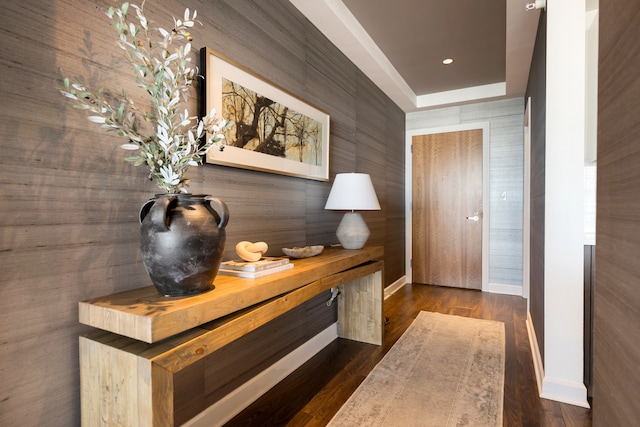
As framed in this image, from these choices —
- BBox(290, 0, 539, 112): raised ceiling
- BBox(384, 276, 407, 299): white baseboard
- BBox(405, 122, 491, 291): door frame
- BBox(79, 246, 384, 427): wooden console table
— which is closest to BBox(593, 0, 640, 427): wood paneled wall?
BBox(79, 246, 384, 427): wooden console table

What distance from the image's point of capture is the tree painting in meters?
1.72

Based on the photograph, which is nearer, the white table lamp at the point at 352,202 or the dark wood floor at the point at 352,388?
the dark wood floor at the point at 352,388

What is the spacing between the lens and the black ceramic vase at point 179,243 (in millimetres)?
1040

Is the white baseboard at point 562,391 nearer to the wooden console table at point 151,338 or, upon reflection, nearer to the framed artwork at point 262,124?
the wooden console table at point 151,338

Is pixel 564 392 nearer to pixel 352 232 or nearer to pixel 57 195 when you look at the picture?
pixel 352 232

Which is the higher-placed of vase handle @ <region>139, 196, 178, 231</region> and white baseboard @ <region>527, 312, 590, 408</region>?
vase handle @ <region>139, 196, 178, 231</region>

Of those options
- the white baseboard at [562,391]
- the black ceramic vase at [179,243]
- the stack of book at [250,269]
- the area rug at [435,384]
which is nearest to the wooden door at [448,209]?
the area rug at [435,384]

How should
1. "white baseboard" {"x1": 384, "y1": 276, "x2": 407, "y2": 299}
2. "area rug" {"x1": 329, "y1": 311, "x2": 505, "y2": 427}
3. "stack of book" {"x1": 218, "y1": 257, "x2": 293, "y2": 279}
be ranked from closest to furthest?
1. "stack of book" {"x1": 218, "y1": 257, "x2": 293, "y2": 279}
2. "area rug" {"x1": 329, "y1": 311, "x2": 505, "y2": 427}
3. "white baseboard" {"x1": 384, "y1": 276, "x2": 407, "y2": 299}

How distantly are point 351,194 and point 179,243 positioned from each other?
148cm

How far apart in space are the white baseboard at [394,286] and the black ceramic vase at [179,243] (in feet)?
10.0

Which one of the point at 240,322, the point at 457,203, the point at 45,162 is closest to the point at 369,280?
the point at 240,322

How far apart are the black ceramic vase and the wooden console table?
0.20ft

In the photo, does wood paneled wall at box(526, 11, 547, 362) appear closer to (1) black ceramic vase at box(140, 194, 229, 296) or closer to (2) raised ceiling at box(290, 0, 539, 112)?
(2) raised ceiling at box(290, 0, 539, 112)

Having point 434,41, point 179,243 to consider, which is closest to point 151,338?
point 179,243
